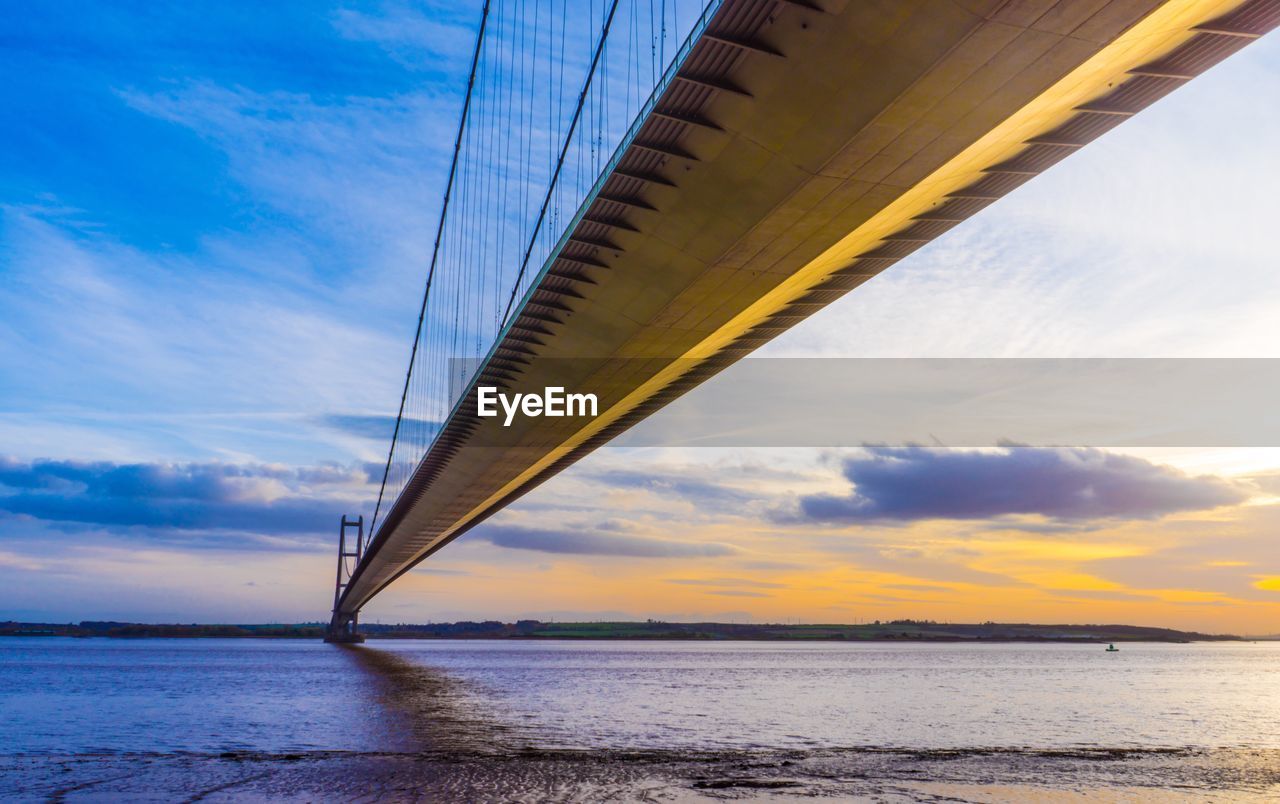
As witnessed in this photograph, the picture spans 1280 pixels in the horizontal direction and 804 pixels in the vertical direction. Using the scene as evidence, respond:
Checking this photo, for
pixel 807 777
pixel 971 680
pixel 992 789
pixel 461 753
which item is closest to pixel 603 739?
pixel 461 753

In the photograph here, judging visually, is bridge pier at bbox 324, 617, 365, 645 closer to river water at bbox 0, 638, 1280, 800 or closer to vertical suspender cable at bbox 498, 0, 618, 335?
river water at bbox 0, 638, 1280, 800

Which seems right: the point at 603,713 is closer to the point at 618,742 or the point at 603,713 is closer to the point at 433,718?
the point at 433,718

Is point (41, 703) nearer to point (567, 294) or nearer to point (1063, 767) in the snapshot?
point (567, 294)

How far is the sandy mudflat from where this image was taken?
15.8 m

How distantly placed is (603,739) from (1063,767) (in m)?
9.91

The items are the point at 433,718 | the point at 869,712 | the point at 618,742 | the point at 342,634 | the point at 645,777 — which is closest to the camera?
the point at 645,777

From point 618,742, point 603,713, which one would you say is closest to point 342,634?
point 603,713

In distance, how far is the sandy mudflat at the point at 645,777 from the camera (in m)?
15.8

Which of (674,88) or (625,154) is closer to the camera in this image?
(674,88)

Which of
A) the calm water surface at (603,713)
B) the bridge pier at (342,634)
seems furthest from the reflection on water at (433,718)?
the bridge pier at (342,634)

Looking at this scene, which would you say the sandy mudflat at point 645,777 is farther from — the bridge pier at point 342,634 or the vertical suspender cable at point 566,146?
the bridge pier at point 342,634

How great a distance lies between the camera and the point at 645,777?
17422mm

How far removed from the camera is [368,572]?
84500 mm

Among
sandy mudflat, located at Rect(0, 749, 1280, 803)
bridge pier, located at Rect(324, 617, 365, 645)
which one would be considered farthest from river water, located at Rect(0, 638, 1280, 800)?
bridge pier, located at Rect(324, 617, 365, 645)
